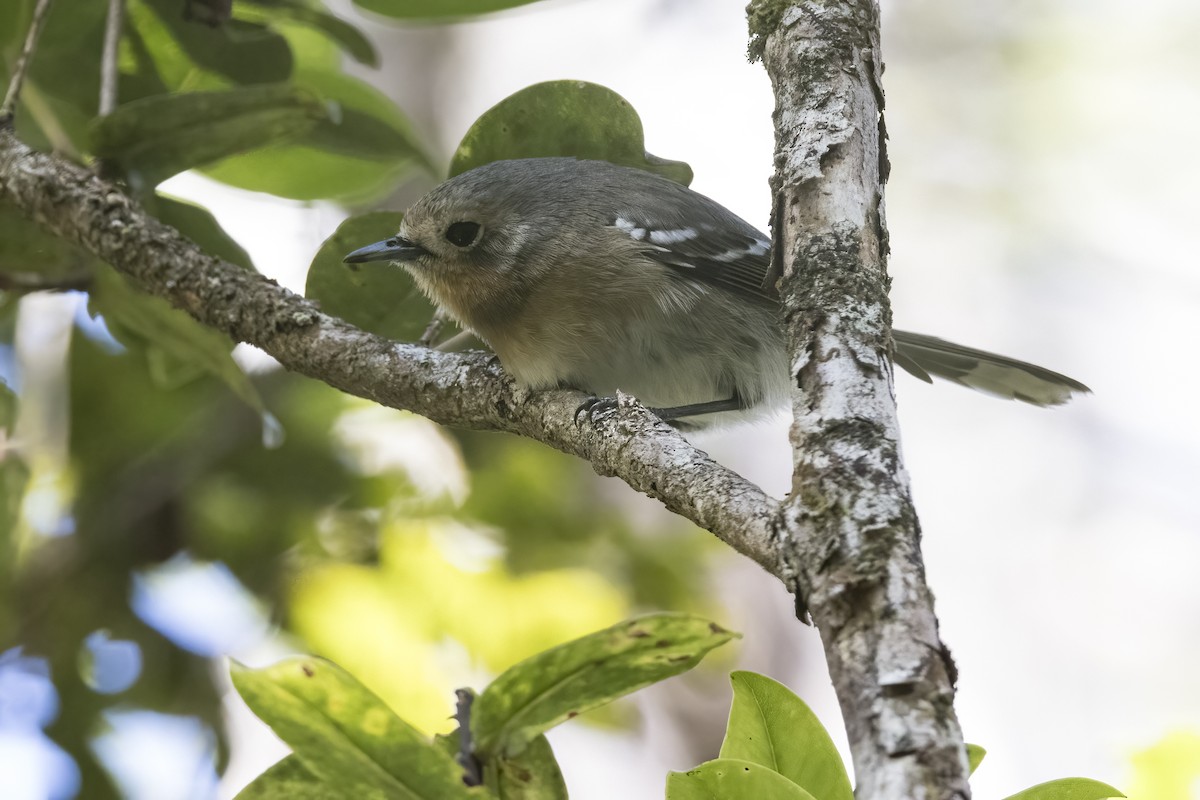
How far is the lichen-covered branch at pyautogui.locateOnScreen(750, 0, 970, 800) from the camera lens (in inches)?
31.2

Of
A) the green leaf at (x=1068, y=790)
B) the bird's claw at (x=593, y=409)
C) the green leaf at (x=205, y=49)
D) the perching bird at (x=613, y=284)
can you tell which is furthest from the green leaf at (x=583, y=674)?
the green leaf at (x=205, y=49)

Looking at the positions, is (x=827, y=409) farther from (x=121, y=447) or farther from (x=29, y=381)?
(x=29, y=381)

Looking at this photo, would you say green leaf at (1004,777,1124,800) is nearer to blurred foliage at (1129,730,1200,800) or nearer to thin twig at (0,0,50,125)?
blurred foliage at (1129,730,1200,800)

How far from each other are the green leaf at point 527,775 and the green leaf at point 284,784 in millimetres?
169

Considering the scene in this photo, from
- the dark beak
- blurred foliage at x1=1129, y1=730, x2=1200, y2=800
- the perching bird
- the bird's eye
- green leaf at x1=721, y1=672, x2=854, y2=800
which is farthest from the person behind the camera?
Result: the bird's eye

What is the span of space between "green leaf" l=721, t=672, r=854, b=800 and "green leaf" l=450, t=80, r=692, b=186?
51.9 inches

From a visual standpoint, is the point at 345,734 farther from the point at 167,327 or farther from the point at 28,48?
the point at 28,48

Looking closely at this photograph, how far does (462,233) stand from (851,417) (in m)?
1.80

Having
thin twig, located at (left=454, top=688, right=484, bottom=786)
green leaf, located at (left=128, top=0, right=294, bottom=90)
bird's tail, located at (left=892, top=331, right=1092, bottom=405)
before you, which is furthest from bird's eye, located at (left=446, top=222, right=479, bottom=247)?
thin twig, located at (left=454, top=688, right=484, bottom=786)

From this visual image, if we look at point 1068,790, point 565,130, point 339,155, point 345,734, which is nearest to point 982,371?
point 565,130

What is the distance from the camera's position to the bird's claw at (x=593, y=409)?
1.55 meters

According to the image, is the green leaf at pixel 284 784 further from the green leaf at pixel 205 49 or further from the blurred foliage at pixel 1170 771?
the green leaf at pixel 205 49

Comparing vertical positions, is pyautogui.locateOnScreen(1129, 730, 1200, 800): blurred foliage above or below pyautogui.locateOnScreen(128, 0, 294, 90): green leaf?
below

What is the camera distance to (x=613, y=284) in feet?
8.14
